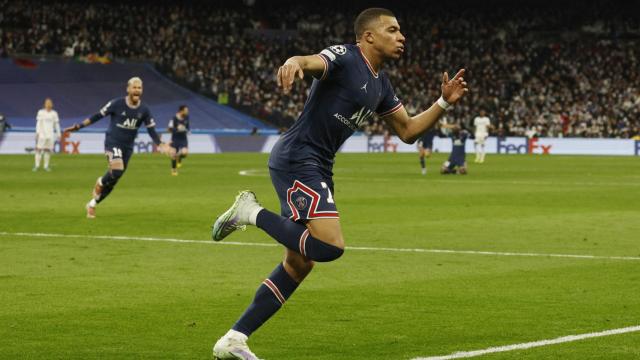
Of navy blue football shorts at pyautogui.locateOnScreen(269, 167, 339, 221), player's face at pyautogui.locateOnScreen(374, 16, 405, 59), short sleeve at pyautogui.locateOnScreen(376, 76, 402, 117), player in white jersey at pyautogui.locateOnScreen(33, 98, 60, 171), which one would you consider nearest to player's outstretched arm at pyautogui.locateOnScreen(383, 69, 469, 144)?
short sleeve at pyautogui.locateOnScreen(376, 76, 402, 117)

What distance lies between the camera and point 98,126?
68812 millimetres

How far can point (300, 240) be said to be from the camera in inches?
338

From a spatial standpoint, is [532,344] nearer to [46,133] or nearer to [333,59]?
[333,59]

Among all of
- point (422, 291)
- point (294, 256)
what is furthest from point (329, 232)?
point (422, 291)

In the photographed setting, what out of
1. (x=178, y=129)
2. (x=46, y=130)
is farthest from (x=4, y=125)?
(x=178, y=129)

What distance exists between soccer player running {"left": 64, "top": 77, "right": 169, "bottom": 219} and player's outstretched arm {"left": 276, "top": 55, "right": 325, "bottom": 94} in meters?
14.1

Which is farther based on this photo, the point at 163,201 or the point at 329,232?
the point at 163,201

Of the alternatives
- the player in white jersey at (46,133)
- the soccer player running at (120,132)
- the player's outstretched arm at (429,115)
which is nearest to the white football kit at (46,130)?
the player in white jersey at (46,133)

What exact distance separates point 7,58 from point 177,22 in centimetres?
1422

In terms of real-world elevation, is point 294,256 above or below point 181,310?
above

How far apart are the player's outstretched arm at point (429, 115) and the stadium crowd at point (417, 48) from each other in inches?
2467

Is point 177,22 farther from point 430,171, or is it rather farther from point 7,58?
point 430,171

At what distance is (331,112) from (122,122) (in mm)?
14992

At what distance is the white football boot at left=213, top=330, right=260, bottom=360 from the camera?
8.37 meters
